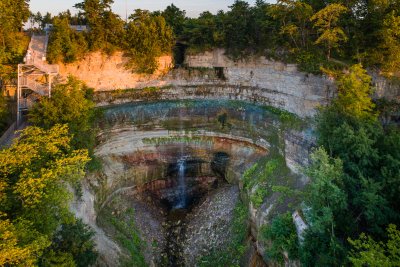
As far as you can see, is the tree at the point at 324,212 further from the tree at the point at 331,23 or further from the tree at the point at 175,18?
the tree at the point at 175,18

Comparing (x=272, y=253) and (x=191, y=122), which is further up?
(x=191, y=122)

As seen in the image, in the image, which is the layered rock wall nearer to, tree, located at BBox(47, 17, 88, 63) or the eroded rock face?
tree, located at BBox(47, 17, 88, 63)

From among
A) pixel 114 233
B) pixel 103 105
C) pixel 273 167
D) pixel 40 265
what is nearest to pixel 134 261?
pixel 114 233

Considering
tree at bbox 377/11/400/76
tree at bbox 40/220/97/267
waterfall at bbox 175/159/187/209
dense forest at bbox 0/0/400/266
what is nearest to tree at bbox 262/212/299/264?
dense forest at bbox 0/0/400/266

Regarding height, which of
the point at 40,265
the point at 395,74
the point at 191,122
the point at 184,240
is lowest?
A: the point at 184,240

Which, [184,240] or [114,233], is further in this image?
[184,240]

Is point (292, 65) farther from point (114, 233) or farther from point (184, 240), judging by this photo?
point (114, 233)

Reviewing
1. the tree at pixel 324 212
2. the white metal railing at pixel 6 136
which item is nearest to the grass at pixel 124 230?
the white metal railing at pixel 6 136
